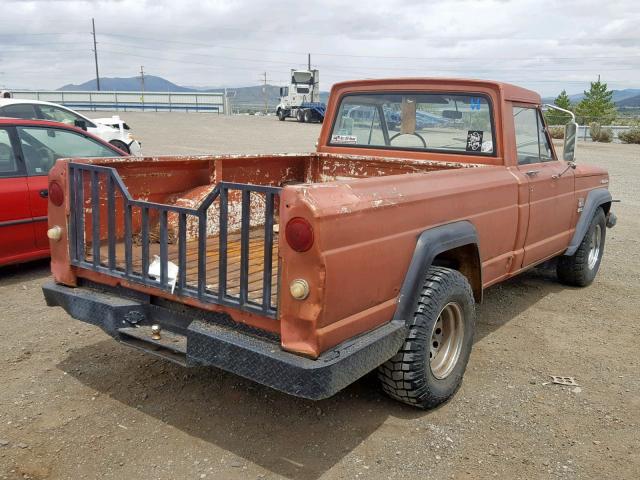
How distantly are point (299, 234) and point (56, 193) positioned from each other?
1.73 metres

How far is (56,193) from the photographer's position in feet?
11.5

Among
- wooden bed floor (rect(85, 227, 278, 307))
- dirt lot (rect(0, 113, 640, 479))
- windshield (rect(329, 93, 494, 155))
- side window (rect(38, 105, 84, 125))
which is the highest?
windshield (rect(329, 93, 494, 155))

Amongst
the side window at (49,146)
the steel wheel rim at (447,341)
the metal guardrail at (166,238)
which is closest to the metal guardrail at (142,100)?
the side window at (49,146)

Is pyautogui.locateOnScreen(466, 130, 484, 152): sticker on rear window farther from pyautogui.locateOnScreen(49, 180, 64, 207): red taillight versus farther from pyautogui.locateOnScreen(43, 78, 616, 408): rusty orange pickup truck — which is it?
pyautogui.locateOnScreen(49, 180, 64, 207): red taillight

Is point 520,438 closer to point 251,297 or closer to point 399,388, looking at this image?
point 399,388

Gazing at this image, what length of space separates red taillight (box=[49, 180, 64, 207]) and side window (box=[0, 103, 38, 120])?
7.44 metres

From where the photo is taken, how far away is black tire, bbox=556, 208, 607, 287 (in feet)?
18.9

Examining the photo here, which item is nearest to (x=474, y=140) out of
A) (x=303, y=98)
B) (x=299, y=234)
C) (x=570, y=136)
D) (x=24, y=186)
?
(x=570, y=136)

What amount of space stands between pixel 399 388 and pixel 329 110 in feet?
9.36

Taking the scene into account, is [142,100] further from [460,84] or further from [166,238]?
[166,238]

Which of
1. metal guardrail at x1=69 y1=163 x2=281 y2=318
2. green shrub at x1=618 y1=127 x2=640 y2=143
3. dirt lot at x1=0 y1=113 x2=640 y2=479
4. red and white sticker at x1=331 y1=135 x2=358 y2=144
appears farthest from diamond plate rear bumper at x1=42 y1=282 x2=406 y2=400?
green shrub at x1=618 y1=127 x2=640 y2=143

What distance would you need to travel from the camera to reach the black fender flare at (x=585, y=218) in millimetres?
5402

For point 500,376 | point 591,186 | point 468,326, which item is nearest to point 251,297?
point 468,326

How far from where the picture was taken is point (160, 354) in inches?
124
